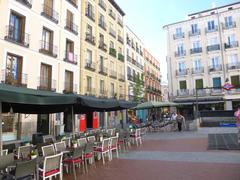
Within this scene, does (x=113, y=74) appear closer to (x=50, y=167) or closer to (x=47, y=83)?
(x=47, y=83)

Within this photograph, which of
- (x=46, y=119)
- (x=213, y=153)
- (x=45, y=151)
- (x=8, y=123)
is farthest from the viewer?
(x=46, y=119)

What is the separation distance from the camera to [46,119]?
795 inches

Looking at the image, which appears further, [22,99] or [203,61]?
[203,61]

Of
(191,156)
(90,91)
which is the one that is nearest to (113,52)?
(90,91)

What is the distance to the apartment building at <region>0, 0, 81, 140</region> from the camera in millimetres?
16641

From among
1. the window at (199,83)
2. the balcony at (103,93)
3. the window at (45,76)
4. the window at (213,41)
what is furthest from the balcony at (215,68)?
the window at (45,76)

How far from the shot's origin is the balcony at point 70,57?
2329 centimetres

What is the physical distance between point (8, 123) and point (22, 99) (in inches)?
480

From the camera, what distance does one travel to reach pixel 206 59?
38.7 meters

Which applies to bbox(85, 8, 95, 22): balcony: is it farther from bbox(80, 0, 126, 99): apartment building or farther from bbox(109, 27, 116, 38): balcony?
bbox(109, 27, 116, 38): balcony

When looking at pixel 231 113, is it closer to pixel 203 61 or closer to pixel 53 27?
pixel 203 61

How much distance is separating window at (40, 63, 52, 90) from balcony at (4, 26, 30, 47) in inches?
108

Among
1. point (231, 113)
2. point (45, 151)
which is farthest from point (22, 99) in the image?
point (231, 113)

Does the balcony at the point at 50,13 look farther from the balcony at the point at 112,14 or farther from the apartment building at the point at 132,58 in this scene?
the apartment building at the point at 132,58
